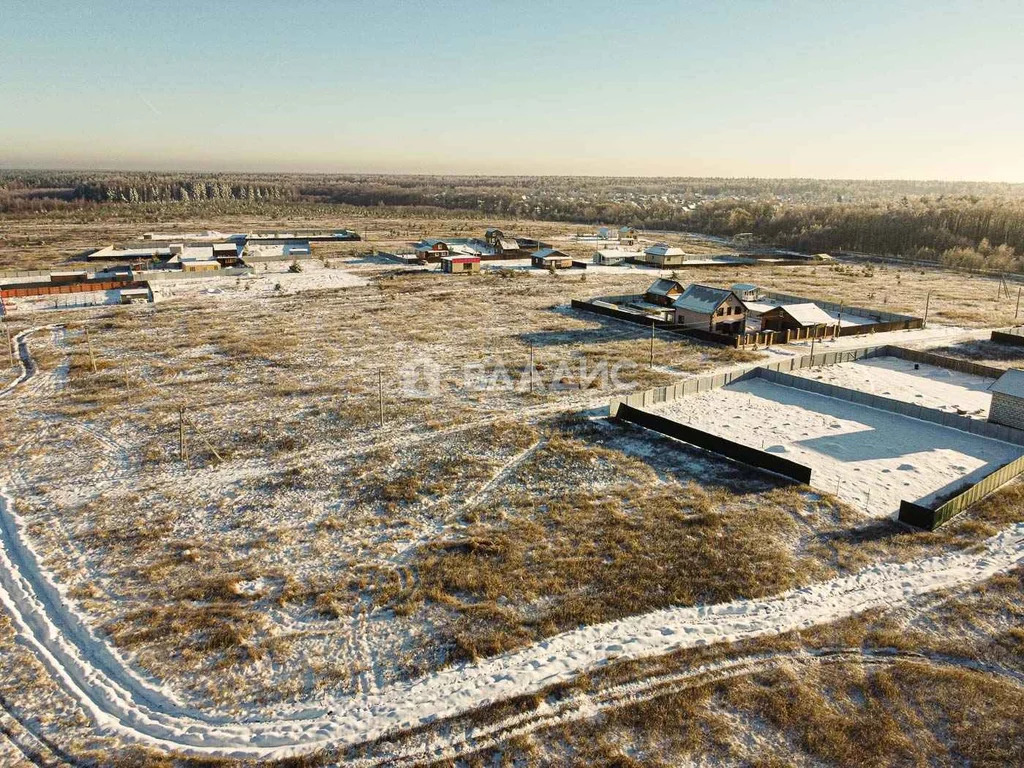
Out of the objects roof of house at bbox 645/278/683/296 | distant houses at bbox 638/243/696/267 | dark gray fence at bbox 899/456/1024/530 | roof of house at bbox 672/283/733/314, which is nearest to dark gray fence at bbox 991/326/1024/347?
roof of house at bbox 672/283/733/314

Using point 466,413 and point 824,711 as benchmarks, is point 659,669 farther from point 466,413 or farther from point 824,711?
point 466,413

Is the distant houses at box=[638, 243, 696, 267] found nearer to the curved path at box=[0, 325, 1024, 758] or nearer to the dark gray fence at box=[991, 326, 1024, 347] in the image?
the dark gray fence at box=[991, 326, 1024, 347]

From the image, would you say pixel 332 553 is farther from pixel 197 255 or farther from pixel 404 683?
pixel 197 255

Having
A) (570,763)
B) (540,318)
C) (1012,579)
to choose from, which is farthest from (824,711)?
(540,318)

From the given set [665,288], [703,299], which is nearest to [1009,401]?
[703,299]

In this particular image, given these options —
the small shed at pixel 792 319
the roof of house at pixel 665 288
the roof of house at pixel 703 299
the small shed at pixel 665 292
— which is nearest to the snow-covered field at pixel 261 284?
the small shed at pixel 665 292

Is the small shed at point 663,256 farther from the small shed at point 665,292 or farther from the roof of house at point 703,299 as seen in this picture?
the roof of house at point 703,299
